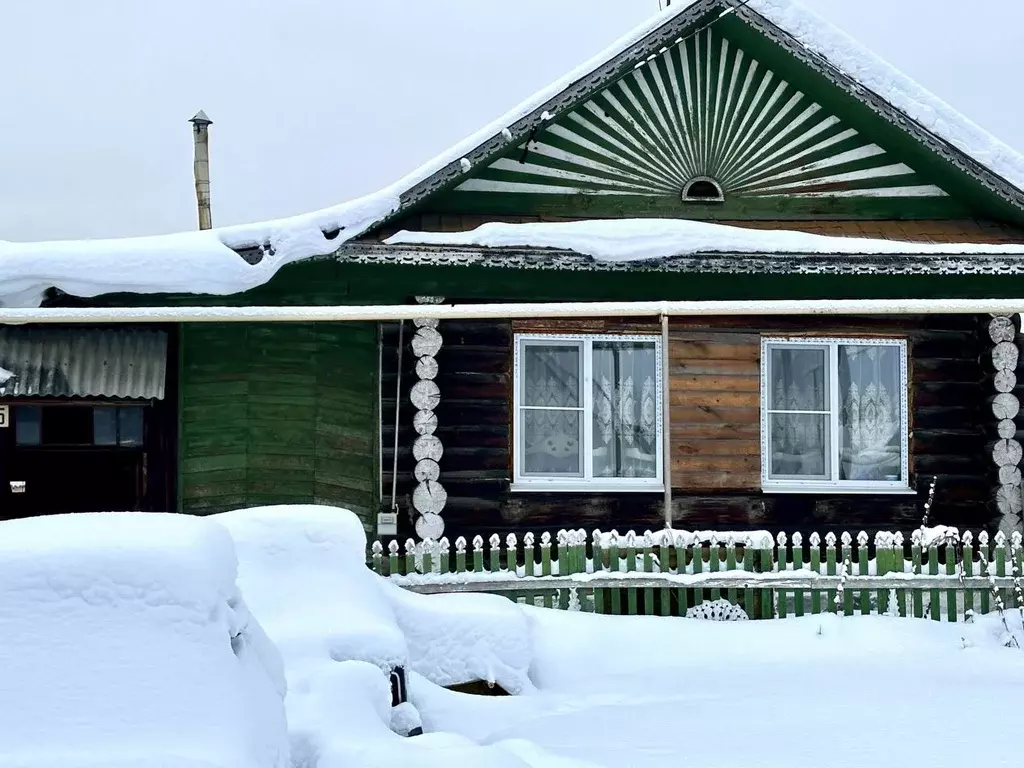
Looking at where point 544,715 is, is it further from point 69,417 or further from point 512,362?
point 69,417

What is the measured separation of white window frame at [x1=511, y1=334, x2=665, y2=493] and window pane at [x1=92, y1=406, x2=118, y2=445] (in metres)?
4.03

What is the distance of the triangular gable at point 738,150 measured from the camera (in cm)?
1107

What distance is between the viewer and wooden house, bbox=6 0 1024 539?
36.0 feet

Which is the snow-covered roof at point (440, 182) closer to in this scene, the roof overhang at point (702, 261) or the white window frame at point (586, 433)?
the roof overhang at point (702, 261)

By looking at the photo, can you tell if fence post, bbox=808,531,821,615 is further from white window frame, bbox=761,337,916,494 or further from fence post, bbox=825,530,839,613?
white window frame, bbox=761,337,916,494

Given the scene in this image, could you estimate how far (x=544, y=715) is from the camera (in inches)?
277

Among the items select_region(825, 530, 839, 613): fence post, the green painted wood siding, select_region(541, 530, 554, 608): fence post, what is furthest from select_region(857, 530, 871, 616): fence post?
the green painted wood siding

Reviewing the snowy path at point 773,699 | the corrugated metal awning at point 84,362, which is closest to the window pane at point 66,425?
the corrugated metal awning at point 84,362

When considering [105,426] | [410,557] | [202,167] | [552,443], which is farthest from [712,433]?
[202,167]

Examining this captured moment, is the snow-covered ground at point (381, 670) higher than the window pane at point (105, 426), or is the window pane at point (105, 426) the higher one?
the window pane at point (105, 426)

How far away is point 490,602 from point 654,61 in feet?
20.4

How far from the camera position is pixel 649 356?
11461 mm

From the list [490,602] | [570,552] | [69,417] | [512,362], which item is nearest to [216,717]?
[490,602]

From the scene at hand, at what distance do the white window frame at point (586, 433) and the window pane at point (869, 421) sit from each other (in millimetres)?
1930
